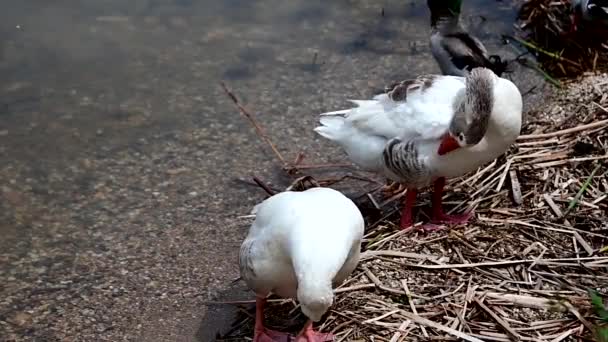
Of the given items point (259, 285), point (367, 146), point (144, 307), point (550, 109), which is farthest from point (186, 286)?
point (550, 109)

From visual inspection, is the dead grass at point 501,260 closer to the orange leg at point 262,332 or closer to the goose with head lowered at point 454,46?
the orange leg at point 262,332

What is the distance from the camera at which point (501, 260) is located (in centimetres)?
470

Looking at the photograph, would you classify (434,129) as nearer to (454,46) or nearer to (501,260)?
(501,260)

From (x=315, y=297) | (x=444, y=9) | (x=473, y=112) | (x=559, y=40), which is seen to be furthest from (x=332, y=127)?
(x=559, y=40)

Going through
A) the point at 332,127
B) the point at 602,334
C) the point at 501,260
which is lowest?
the point at 501,260

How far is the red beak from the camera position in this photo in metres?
4.75

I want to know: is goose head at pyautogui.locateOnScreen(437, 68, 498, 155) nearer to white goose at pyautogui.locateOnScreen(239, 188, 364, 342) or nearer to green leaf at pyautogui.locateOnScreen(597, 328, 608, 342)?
white goose at pyautogui.locateOnScreen(239, 188, 364, 342)

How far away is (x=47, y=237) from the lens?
17.3 feet

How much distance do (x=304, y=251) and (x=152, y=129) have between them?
9.58ft

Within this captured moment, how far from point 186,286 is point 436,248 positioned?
1384 millimetres

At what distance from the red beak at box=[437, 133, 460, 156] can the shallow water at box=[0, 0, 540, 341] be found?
1.32m

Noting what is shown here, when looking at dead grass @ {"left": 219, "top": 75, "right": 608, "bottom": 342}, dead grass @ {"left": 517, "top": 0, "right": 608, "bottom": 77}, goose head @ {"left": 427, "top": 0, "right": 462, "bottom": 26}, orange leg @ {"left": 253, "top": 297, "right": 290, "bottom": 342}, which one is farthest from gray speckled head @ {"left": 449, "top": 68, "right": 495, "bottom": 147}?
dead grass @ {"left": 517, "top": 0, "right": 608, "bottom": 77}

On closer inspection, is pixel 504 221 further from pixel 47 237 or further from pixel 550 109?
pixel 47 237

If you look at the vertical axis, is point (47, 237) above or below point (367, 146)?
below
